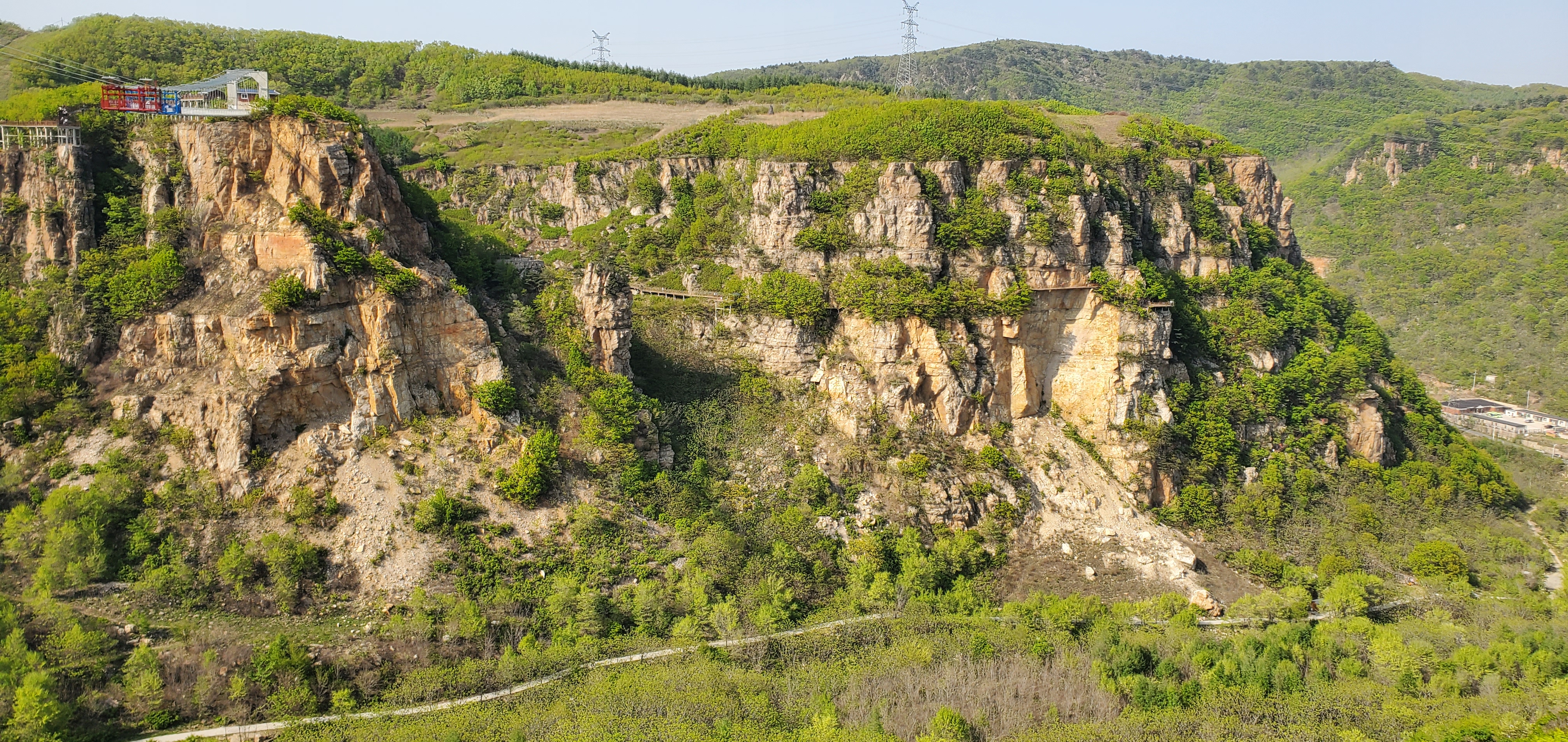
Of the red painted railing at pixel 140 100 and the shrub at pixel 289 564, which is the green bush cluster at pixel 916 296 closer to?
the shrub at pixel 289 564

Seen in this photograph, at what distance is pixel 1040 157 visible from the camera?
4869 centimetres

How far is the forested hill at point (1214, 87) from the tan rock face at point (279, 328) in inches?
3708

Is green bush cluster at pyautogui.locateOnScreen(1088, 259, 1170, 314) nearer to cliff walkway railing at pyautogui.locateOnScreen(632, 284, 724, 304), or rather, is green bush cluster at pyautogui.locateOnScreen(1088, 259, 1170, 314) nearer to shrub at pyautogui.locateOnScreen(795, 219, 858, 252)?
shrub at pyautogui.locateOnScreen(795, 219, 858, 252)

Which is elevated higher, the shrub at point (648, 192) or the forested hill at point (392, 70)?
the forested hill at point (392, 70)

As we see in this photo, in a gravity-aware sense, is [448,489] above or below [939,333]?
below

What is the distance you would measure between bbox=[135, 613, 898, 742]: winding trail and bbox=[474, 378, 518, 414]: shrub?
36.0 ft

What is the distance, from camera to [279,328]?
33.8 m

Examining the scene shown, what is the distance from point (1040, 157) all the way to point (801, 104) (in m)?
22.6

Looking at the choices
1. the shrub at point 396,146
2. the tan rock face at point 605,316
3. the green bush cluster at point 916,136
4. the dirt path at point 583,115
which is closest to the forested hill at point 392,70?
the dirt path at point 583,115

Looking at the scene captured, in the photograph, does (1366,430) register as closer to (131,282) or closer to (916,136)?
(916,136)

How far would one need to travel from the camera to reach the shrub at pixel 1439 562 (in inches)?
1661

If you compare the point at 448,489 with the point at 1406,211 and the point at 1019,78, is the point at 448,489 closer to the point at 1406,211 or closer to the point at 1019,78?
the point at 1406,211

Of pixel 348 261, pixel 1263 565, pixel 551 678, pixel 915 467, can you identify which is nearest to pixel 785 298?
pixel 915 467

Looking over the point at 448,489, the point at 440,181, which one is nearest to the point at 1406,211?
the point at 440,181
